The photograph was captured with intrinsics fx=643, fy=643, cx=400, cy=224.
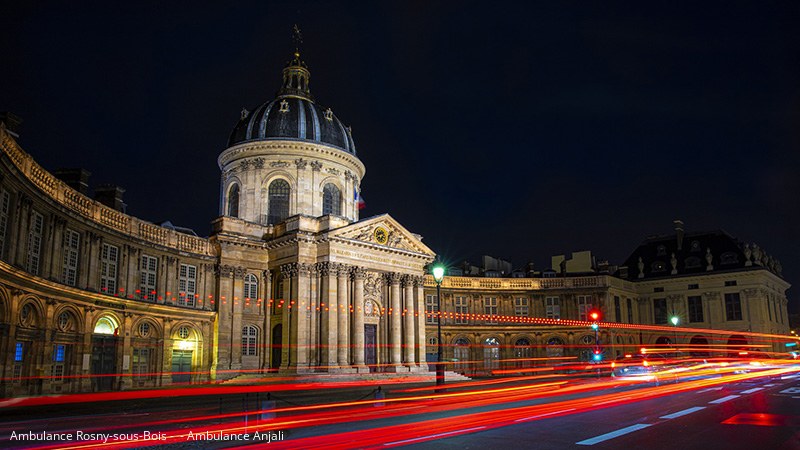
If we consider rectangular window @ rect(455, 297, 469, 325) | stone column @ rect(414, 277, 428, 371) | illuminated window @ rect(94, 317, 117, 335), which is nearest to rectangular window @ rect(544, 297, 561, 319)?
rectangular window @ rect(455, 297, 469, 325)

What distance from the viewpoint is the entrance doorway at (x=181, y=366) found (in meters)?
39.7

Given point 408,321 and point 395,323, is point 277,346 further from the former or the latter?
point 408,321

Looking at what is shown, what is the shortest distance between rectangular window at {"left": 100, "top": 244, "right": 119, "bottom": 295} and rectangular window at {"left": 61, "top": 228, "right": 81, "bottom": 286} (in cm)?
215

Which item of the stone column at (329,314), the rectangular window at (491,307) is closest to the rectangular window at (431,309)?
the rectangular window at (491,307)

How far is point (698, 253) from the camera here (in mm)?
71250

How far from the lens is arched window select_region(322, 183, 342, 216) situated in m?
50.5

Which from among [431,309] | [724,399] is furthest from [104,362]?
[431,309]

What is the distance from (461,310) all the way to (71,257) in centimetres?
3820

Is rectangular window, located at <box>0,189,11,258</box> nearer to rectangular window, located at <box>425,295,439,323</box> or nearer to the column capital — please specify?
the column capital

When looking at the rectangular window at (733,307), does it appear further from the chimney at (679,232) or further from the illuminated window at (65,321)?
the illuminated window at (65,321)

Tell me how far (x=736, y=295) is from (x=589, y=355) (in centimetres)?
1802

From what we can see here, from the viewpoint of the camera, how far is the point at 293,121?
50656 millimetres

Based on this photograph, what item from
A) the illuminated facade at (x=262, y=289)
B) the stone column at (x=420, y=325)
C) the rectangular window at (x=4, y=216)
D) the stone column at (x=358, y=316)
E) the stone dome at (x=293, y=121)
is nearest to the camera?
→ the rectangular window at (x=4, y=216)

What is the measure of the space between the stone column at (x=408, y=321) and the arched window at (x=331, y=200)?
26.9ft
